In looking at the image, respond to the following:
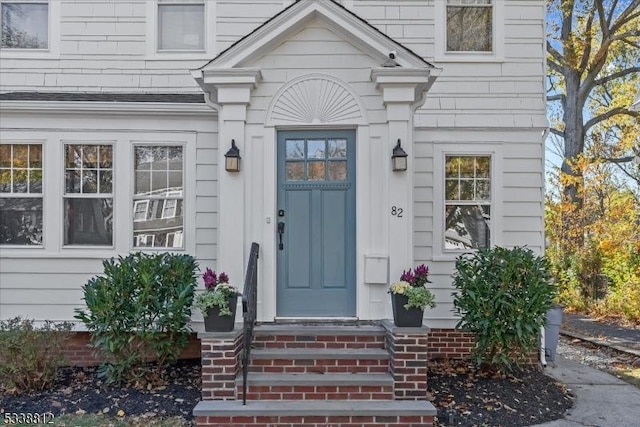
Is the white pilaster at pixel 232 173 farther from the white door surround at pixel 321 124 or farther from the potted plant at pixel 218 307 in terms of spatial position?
the potted plant at pixel 218 307

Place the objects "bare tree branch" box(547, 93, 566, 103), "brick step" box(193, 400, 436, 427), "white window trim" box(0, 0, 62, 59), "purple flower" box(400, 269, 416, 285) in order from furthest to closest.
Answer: "bare tree branch" box(547, 93, 566, 103)
"white window trim" box(0, 0, 62, 59)
"purple flower" box(400, 269, 416, 285)
"brick step" box(193, 400, 436, 427)

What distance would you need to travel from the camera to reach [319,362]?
5012mm

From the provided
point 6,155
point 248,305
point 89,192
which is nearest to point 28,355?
point 89,192

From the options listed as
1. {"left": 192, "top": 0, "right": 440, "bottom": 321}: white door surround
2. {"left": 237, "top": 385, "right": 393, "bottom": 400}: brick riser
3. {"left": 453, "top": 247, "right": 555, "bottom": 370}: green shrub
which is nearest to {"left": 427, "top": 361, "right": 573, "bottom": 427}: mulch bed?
{"left": 453, "top": 247, "right": 555, "bottom": 370}: green shrub

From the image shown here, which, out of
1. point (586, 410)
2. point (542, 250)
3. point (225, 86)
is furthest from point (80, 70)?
point (586, 410)

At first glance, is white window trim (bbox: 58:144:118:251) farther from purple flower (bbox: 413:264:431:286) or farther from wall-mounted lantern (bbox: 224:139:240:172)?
purple flower (bbox: 413:264:431:286)

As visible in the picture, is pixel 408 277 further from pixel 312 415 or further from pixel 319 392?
pixel 312 415

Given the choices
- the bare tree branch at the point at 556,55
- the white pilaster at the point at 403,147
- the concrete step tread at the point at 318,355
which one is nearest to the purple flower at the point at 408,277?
the white pilaster at the point at 403,147

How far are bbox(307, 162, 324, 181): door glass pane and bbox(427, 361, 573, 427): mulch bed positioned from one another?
9.09 feet

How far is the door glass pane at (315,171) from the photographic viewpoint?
5672mm

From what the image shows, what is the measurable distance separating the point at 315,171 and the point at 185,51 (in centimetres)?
284

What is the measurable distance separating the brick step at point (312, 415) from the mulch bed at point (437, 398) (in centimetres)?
40

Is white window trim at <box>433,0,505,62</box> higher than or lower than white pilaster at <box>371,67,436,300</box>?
higher

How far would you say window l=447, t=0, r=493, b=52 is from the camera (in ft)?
22.5
